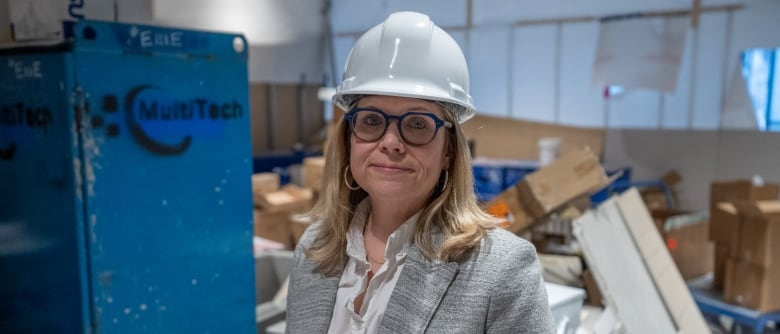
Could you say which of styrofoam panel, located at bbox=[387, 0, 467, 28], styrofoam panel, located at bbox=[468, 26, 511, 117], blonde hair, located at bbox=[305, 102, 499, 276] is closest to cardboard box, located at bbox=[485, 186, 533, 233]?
blonde hair, located at bbox=[305, 102, 499, 276]

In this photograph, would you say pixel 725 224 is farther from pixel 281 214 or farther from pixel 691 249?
pixel 281 214

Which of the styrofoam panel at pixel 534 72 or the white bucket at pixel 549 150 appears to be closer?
the white bucket at pixel 549 150

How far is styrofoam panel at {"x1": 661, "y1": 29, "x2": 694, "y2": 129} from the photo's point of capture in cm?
448

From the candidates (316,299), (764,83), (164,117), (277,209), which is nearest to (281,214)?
(277,209)

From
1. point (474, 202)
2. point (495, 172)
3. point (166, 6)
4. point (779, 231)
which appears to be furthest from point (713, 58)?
point (166, 6)

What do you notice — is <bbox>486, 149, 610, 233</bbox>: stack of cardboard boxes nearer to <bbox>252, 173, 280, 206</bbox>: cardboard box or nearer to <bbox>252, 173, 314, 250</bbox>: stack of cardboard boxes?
<bbox>252, 173, 314, 250</bbox>: stack of cardboard boxes

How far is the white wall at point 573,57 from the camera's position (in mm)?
4316

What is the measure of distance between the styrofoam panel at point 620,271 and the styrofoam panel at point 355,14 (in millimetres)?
4673

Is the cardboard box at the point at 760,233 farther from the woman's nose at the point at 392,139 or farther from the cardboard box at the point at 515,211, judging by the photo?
the woman's nose at the point at 392,139

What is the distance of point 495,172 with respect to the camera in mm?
4848

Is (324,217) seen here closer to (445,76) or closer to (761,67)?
(445,76)

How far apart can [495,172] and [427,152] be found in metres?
3.90

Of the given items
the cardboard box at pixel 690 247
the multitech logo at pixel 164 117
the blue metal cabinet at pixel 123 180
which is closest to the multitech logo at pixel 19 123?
the blue metal cabinet at pixel 123 180

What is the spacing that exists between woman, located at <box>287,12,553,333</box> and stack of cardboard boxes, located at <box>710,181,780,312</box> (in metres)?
2.09
